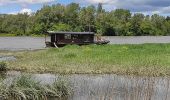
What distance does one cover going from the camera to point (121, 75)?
25641 millimetres

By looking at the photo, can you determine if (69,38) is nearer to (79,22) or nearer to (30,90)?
(30,90)

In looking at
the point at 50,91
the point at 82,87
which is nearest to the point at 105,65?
the point at 82,87

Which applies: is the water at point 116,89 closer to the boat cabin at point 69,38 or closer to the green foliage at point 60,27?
the boat cabin at point 69,38

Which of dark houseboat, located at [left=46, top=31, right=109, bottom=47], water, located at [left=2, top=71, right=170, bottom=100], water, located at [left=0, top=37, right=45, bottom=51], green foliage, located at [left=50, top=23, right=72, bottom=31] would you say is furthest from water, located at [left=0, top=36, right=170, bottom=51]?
water, located at [left=2, top=71, right=170, bottom=100]

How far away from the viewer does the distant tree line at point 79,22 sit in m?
129

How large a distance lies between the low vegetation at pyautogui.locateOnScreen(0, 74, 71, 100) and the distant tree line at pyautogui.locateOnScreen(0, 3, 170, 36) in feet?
340

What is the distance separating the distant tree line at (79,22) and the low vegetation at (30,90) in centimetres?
10376

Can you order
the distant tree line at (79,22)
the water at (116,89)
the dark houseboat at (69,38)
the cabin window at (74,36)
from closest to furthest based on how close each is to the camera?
the water at (116,89), the dark houseboat at (69,38), the cabin window at (74,36), the distant tree line at (79,22)

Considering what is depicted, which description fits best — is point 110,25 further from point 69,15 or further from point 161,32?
point 161,32

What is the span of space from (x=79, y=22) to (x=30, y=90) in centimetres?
11762

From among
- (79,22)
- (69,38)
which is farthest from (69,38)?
(79,22)

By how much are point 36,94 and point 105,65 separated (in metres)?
12.9

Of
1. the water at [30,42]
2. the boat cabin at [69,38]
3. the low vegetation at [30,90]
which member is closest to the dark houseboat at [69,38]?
the boat cabin at [69,38]

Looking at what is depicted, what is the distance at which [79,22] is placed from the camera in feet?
439
